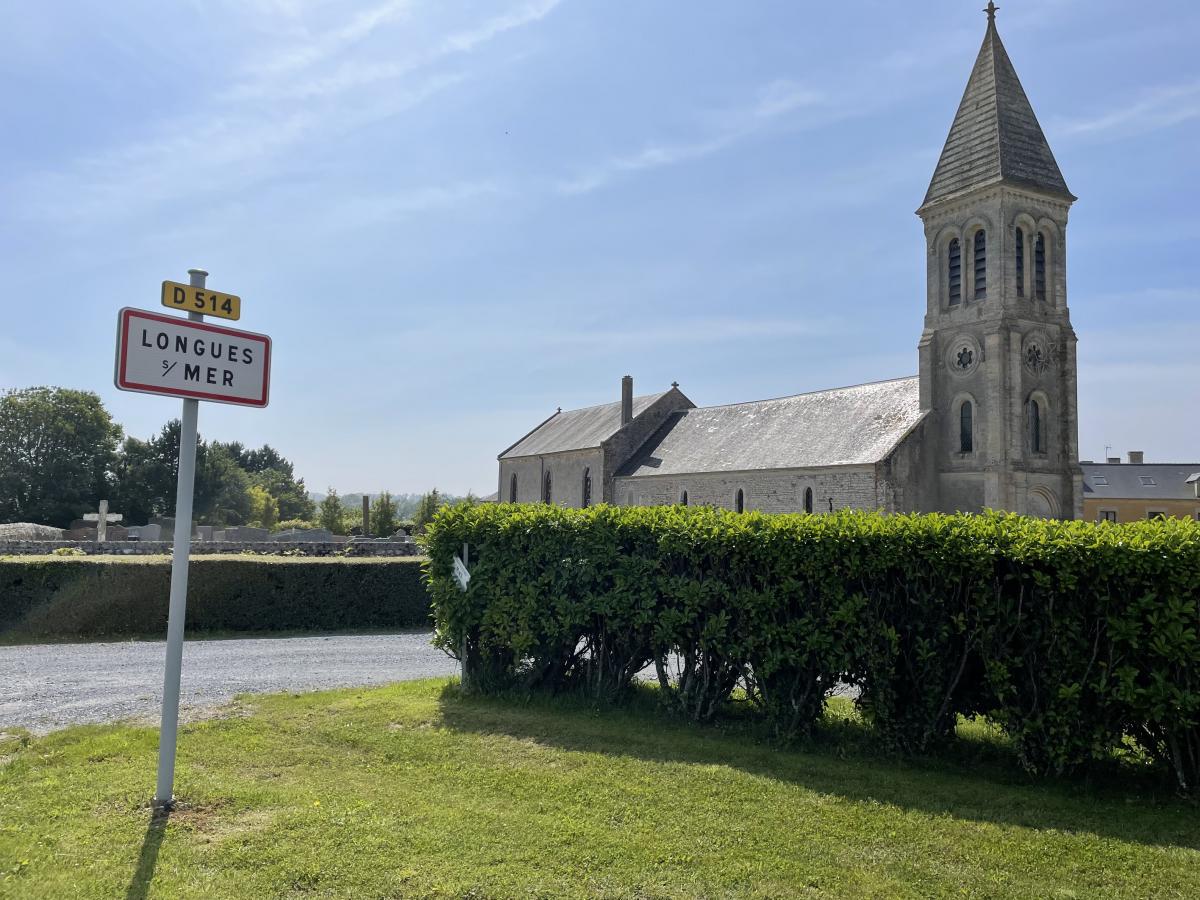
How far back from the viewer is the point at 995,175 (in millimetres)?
32062

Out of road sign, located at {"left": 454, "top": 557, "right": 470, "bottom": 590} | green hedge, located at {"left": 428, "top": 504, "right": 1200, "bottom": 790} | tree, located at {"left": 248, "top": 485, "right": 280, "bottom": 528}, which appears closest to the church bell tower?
green hedge, located at {"left": 428, "top": 504, "right": 1200, "bottom": 790}

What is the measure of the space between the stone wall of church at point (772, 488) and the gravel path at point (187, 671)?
15.9 meters

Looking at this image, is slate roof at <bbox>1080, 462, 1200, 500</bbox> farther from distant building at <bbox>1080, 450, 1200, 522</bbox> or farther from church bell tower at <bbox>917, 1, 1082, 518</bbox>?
church bell tower at <bbox>917, 1, 1082, 518</bbox>

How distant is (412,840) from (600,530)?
159 inches

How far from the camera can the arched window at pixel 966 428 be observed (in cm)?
3238

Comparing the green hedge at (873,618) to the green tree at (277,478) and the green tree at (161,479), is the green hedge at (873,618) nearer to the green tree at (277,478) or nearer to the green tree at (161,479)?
the green tree at (161,479)

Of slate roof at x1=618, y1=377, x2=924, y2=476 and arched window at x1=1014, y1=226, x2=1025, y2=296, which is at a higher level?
arched window at x1=1014, y1=226, x2=1025, y2=296

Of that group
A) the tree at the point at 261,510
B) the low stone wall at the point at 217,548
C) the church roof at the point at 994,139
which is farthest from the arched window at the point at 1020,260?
the tree at the point at 261,510

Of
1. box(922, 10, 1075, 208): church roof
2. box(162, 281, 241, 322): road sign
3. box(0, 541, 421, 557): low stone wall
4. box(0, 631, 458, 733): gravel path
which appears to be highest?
box(922, 10, 1075, 208): church roof

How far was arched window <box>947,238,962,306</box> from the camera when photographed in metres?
34.0

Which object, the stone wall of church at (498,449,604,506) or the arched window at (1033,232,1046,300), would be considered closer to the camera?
the arched window at (1033,232,1046,300)

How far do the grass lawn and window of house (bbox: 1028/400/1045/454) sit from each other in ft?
95.9

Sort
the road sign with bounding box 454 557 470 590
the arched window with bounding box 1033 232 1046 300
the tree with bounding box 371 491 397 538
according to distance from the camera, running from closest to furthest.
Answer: the road sign with bounding box 454 557 470 590
the arched window with bounding box 1033 232 1046 300
the tree with bounding box 371 491 397 538

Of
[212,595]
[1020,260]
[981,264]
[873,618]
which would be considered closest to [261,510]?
[212,595]
